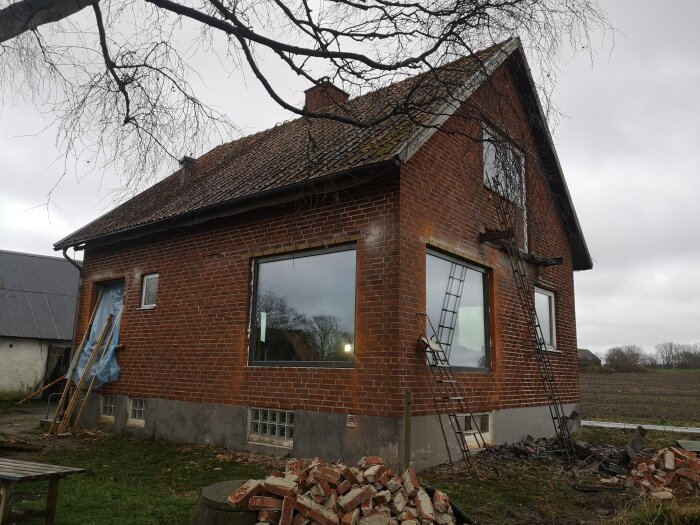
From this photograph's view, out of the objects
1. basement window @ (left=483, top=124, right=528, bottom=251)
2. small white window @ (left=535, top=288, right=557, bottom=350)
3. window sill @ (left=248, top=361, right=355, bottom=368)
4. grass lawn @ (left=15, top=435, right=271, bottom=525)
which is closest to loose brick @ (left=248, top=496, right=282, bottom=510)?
grass lawn @ (left=15, top=435, right=271, bottom=525)

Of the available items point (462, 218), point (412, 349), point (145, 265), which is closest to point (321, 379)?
point (412, 349)

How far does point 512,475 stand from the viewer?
7277 millimetres

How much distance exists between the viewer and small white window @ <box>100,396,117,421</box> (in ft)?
35.5

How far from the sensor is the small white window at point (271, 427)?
26.0ft

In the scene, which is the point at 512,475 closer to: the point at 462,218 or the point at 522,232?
the point at 462,218

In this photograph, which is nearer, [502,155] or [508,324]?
[502,155]

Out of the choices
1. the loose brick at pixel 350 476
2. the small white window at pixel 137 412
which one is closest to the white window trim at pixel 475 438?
the loose brick at pixel 350 476

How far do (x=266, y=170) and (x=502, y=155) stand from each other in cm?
463

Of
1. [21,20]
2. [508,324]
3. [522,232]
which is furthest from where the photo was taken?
[522,232]

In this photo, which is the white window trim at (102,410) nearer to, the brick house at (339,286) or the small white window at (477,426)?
the brick house at (339,286)

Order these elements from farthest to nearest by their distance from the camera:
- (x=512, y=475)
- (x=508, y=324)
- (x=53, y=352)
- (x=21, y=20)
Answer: (x=53, y=352) → (x=508, y=324) → (x=512, y=475) → (x=21, y=20)

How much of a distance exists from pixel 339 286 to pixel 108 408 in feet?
20.8

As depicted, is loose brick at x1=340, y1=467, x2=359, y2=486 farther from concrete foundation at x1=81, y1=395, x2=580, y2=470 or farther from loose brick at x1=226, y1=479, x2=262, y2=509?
concrete foundation at x1=81, y1=395, x2=580, y2=470

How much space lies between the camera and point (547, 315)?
11664 millimetres
